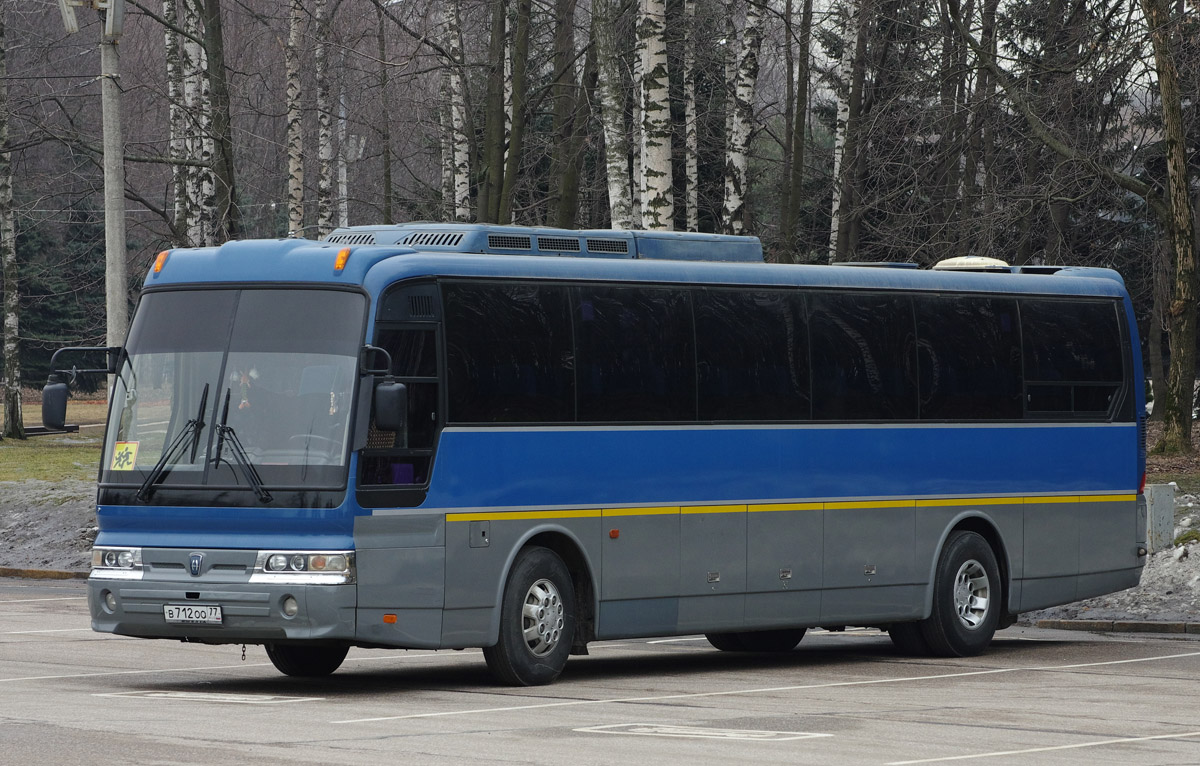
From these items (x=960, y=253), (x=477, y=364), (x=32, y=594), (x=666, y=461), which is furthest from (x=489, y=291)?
(x=960, y=253)

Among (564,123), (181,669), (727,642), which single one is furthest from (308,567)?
(564,123)

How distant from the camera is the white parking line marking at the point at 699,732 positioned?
1113 centimetres

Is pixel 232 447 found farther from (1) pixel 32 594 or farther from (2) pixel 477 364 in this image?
(1) pixel 32 594

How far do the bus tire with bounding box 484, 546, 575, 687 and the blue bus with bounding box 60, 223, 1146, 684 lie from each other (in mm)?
21

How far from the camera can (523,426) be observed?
1420 centimetres

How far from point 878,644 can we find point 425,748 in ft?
29.9

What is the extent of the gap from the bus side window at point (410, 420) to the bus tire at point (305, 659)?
1.99 m

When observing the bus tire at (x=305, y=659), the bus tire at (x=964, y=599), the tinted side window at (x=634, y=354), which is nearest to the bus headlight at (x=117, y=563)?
the bus tire at (x=305, y=659)

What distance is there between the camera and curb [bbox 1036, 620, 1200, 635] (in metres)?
19.8

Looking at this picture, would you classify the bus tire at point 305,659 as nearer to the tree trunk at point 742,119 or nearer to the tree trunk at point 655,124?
the tree trunk at point 655,124

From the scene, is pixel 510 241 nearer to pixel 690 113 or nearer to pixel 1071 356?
pixel 1071 356

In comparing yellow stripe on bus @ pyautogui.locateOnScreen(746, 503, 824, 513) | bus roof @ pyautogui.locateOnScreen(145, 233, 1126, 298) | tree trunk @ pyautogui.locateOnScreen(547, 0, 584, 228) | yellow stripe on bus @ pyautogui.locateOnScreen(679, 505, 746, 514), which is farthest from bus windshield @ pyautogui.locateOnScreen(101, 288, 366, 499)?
tree trunk @ pyautogui.locateOnScreen(547, 0, 584, 228)

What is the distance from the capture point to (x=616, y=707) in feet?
41.9

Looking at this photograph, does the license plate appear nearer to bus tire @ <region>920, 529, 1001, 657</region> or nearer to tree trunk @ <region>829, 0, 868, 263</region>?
bus tire @ <region>920, 529, 1001, 657</region>
